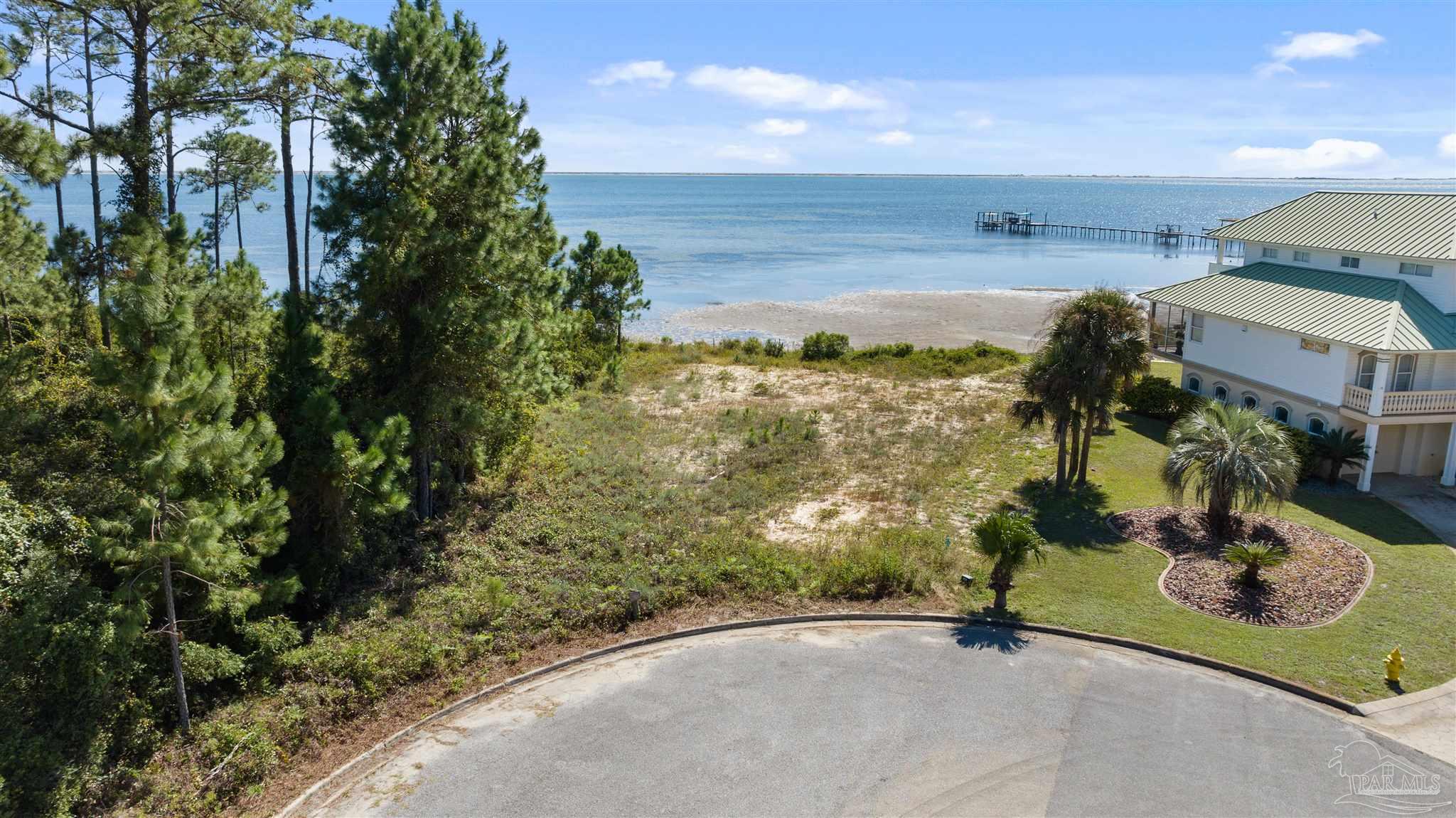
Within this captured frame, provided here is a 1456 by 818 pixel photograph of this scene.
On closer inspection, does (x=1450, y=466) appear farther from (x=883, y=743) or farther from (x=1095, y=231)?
(x=1095, y=231)

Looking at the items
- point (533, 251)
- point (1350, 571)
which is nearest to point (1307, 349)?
point (1350, 571)

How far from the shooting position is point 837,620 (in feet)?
57.2

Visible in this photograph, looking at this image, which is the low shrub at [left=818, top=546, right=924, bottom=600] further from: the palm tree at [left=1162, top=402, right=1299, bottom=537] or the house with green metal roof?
the house with green metal roof

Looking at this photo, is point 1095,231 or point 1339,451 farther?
point 1095,231

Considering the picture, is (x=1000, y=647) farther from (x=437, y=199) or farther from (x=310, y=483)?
(x=437, y=199)

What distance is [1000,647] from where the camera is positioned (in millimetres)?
16234

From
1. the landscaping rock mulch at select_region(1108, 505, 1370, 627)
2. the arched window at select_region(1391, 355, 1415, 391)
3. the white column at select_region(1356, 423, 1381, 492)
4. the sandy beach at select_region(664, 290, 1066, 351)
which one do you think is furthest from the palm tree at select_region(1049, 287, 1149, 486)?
the sandy beach at select_region(664, 290, 1066, 351)

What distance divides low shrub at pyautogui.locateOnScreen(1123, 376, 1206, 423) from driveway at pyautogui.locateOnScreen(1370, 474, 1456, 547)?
6.40m

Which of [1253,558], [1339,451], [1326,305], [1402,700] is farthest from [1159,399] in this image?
[1402,700]

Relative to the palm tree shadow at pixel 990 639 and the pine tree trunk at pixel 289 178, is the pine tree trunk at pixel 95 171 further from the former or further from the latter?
the palm tree shadow at pixel 990 639

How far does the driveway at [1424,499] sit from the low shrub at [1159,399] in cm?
640

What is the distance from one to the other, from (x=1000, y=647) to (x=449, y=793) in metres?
10.0

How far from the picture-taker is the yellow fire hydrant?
14727 millimetres

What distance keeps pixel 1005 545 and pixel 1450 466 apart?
55.7 ft
